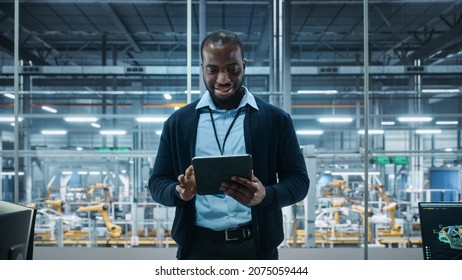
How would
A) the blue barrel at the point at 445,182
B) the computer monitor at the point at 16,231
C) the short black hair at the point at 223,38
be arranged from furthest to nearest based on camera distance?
the blue barrel at the point at 445,182 → the short black hair at the point at 223,38 → the computer monitor at the point at 16,231

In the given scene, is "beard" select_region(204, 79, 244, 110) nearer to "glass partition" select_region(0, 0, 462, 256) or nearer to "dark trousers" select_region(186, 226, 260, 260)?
"dark trousers" select_region(186, 226, 260, 260)

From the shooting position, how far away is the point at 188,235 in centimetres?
128

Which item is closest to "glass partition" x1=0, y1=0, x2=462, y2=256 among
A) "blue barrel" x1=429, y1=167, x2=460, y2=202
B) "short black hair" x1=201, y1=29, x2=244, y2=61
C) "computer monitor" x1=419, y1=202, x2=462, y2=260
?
"blue barrel" x1=429, y1=167, x2=460, y2=202

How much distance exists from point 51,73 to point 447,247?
327 inches

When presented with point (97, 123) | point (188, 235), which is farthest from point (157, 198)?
point (97, 123)

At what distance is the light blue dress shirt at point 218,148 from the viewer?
127 centimetres

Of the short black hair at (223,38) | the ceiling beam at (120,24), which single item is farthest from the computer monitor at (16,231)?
the ceiling beam at (120,24)

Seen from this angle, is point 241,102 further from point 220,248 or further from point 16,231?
point 16,231

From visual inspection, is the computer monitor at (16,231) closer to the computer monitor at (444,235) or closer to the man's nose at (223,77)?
the man's nose at (223,77)

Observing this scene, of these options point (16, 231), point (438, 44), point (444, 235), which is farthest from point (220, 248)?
point (438, 44)

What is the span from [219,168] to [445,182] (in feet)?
28.8

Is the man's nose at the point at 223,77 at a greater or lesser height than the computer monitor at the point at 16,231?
greater

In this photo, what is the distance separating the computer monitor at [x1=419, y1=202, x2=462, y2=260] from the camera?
1.39 m

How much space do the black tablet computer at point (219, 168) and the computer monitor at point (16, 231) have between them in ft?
1.59
